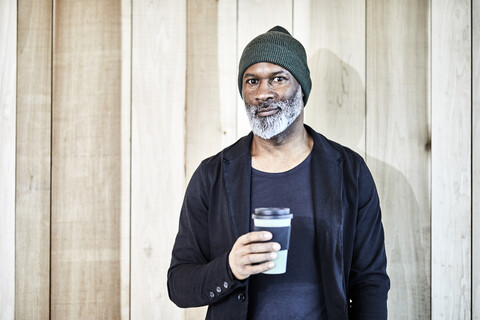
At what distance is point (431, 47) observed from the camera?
1952 millimetres

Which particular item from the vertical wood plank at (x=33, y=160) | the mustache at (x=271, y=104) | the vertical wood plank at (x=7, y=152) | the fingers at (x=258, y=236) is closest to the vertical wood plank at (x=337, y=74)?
the mustache at (x=271, y=104)

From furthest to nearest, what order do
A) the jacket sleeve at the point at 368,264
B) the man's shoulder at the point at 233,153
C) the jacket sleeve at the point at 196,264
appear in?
the man's shoulder at the point at 233,153
the jacket sleeve at the point at 368,264
the jacket sleeve at the point at 196,264

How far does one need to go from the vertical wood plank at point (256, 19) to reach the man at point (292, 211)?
28cm

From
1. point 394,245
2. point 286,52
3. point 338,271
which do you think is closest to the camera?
point 338,271

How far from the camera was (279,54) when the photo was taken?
62.1 inches

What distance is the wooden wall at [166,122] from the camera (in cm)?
193

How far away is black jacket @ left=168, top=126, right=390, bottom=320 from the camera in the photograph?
146 centimetres

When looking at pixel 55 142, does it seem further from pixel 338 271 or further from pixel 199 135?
pixel 338 271

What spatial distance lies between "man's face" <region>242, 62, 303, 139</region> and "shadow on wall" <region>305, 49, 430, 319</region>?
0.38 metres

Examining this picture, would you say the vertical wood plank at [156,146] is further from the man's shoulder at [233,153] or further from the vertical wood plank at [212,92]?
the man's shoulder at [233,153]

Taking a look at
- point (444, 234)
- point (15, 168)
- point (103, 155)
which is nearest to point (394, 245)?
point (444, 234)

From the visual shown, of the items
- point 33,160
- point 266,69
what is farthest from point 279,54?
point 33,160

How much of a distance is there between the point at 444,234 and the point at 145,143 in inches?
54.1

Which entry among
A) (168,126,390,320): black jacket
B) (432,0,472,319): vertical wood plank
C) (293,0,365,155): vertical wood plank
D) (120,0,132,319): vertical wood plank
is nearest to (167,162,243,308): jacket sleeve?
(168,126,390,320): black jacket
